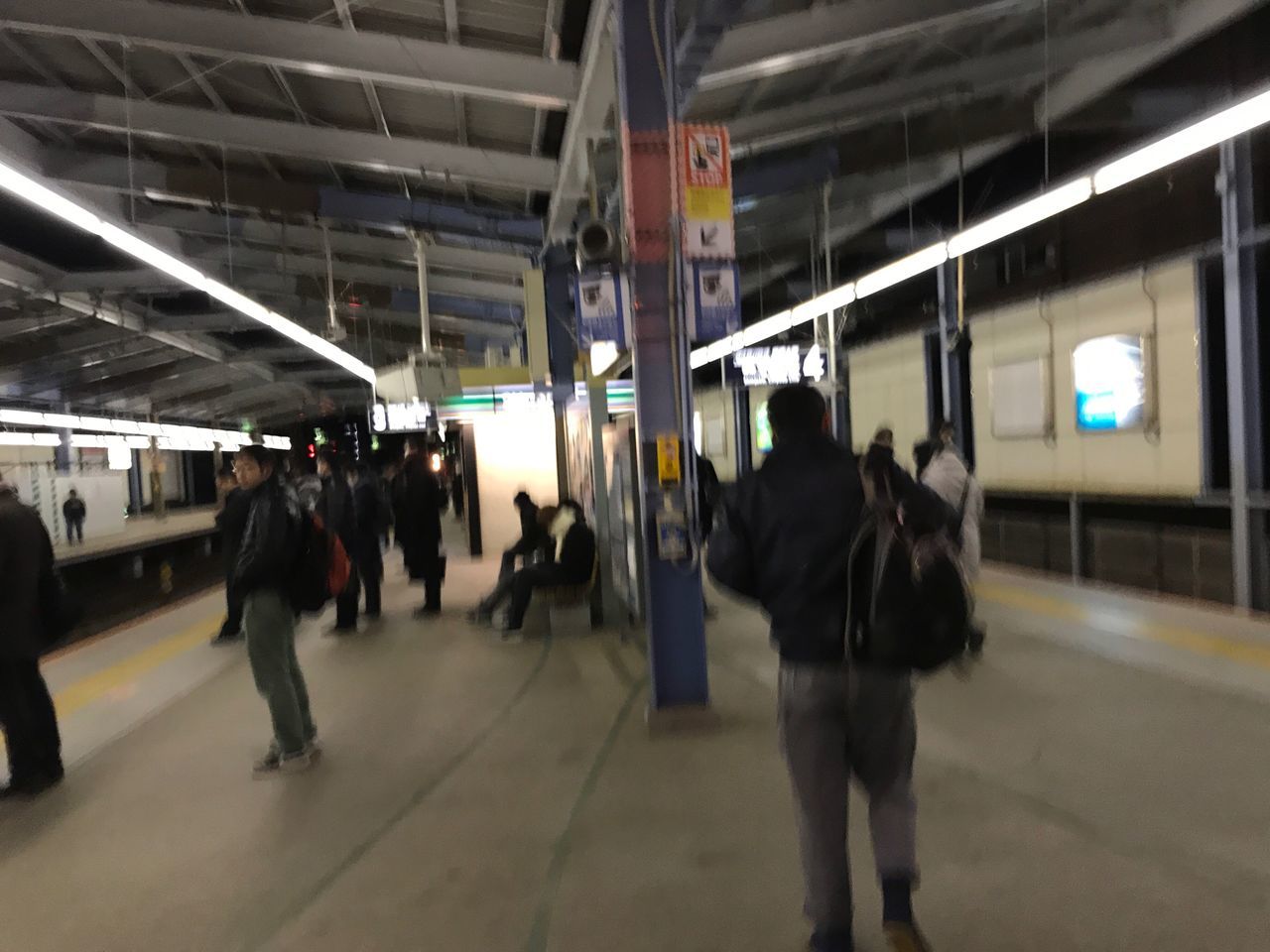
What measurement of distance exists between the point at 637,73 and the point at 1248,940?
14.3 feet

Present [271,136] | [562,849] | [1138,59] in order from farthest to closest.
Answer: [1138,59]
[271,136]
[562,849]

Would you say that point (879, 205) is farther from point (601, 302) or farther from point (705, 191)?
point (601, 302)

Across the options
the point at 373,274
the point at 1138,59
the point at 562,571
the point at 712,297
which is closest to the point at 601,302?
the point at 712,297

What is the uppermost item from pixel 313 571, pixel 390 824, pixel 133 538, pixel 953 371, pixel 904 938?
pixel 953 371

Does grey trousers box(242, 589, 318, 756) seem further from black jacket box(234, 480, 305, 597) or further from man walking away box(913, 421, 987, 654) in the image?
man walking away box(913, 421, 987, 654)

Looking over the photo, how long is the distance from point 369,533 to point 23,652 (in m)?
3.74

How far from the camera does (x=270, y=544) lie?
400 centimetres

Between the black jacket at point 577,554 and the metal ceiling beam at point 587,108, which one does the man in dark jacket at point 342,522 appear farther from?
the metal ceiling beam at point 587,108

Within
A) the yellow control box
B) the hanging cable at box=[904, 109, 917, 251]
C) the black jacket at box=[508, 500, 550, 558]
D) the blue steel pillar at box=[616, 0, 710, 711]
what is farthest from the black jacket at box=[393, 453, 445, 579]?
the hanging cable at box=[904, 109, 917, 251]

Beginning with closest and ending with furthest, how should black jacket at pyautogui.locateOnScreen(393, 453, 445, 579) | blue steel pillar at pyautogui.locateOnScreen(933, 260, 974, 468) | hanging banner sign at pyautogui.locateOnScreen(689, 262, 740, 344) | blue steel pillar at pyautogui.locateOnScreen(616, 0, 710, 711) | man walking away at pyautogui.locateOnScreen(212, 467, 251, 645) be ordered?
blue steel pillar at pyautogui.locateOnScreen(616, 0, 710, 711), hanging banner sign at pyautogui.locateOnScreen(689, 262, 740, 344), man walking away at pyautogui.locateOnScreen(212, 467, 251, 645), black jacket at pyautogui.locateOnScreen(393, 453, 445, 579), blue steel pillar at pyautogui.locateOnScreen(933, 260, 974, 468)

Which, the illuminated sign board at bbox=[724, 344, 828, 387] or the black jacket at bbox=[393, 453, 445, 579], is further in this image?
the illuminated sign board at bbox=[724, 344, 828, 387]

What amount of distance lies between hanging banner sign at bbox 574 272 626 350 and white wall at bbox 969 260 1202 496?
5.56m

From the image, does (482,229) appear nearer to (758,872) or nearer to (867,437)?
(867,437)

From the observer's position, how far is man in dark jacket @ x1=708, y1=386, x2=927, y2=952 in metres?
2.22
